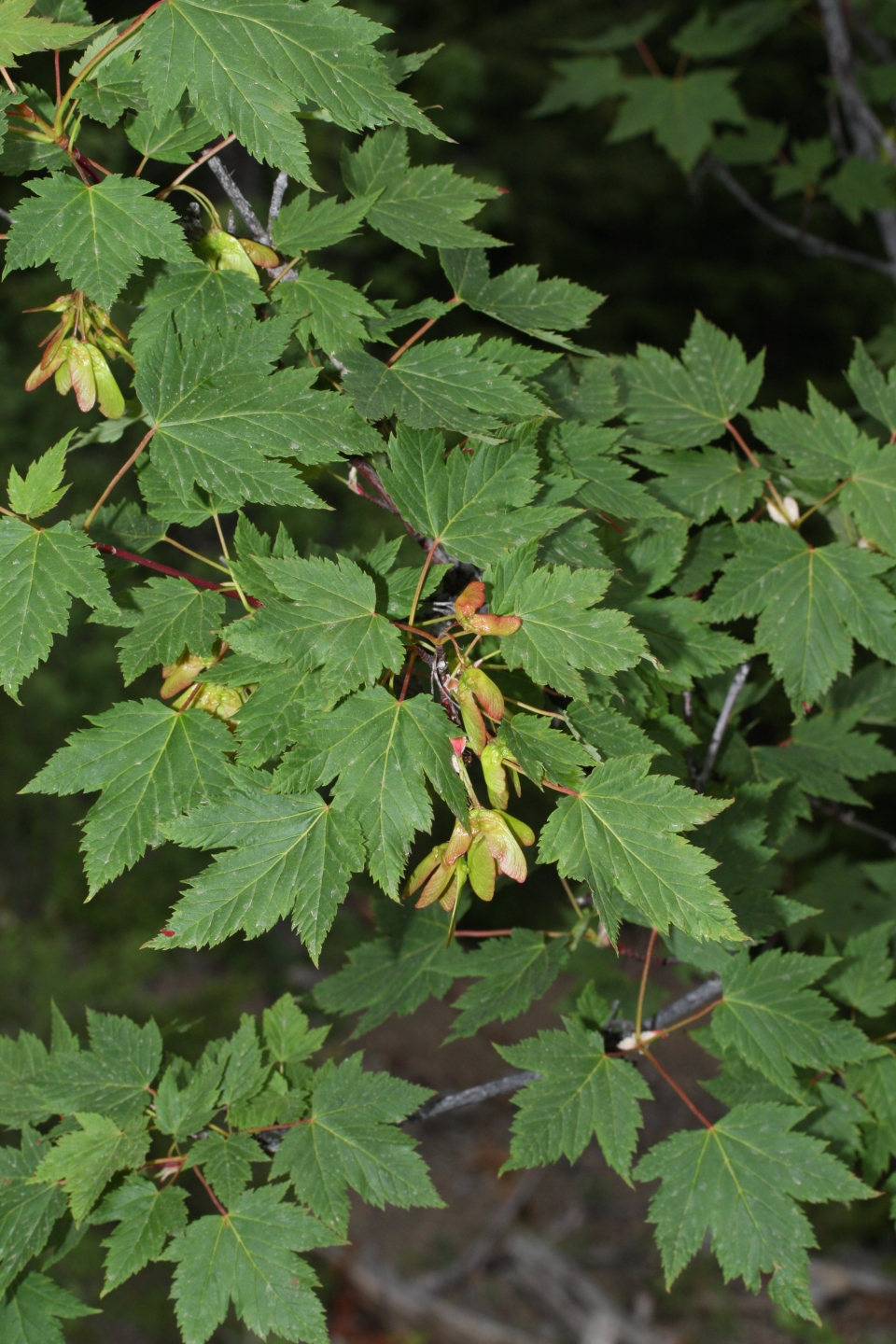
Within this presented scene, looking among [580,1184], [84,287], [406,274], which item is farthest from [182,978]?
[84,287]

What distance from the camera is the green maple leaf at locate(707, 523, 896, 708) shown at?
4.90 ft

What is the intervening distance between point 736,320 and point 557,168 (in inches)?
105

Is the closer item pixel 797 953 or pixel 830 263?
pixel 797 953

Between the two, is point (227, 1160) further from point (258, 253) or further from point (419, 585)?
point (258, 253)

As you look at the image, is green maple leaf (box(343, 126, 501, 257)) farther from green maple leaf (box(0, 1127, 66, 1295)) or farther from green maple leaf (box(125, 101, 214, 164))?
green maple leaf (box(0, 1127, 66, 1295))

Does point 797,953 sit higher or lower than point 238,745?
lower

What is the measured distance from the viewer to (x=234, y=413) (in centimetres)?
122

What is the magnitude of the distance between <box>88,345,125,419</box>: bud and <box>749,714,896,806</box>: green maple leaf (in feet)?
3.83

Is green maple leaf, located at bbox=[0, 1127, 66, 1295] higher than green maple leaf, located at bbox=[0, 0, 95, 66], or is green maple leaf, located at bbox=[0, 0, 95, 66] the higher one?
green maple leaf, located at bbox=[0, 0, 95, 66]

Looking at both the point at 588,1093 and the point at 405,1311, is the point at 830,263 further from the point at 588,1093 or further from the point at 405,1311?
the point at 588,1093

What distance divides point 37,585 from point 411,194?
27.8 inches

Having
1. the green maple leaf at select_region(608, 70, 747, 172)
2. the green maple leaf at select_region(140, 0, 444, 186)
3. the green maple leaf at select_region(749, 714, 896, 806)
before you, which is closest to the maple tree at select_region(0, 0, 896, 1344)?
the green maple leaf at select_region(140, 0, 444, 186)

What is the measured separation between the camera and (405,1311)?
4.54 meters

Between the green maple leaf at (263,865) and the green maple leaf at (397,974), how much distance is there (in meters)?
0.54
